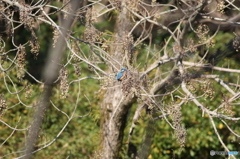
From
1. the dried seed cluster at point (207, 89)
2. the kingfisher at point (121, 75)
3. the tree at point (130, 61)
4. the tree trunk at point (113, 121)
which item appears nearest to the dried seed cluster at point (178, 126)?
the tree at point (130, 61)

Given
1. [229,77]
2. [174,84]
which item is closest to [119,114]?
[174,84]

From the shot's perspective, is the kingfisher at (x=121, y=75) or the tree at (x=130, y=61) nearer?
the kingfisher at (x=121, y=75)

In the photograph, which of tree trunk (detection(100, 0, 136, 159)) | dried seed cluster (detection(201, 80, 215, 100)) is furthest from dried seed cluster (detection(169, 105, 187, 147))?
tree trunk (detection(100, 0, 136, 159))

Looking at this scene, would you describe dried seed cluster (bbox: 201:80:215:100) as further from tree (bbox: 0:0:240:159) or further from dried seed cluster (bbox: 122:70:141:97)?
dried seed cluster (bbox: 122:70:141:97)

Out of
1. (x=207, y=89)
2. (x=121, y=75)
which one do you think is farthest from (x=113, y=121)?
(x=121, y=75)

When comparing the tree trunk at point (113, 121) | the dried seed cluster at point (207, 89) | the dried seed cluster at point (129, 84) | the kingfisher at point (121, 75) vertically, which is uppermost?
the kingfisher at point (121, 75)

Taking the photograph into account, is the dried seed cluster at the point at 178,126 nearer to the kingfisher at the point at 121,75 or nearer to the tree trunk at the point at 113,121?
the kingfisher at the point at 121,75

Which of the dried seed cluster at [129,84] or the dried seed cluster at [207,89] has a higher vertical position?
the dried seed cluster at [129,84]

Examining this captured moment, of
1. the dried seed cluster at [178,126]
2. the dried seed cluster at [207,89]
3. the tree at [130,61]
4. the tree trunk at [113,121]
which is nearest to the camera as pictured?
the dried seed cluster at [178,126]

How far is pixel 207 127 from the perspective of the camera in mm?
7496

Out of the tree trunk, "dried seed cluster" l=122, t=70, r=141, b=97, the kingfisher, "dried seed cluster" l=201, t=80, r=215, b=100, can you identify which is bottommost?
the tree trunk

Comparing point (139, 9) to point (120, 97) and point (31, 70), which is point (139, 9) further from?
point (31, 70)

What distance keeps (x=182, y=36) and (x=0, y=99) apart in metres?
2.17

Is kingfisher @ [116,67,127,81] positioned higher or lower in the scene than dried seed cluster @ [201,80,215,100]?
higher
